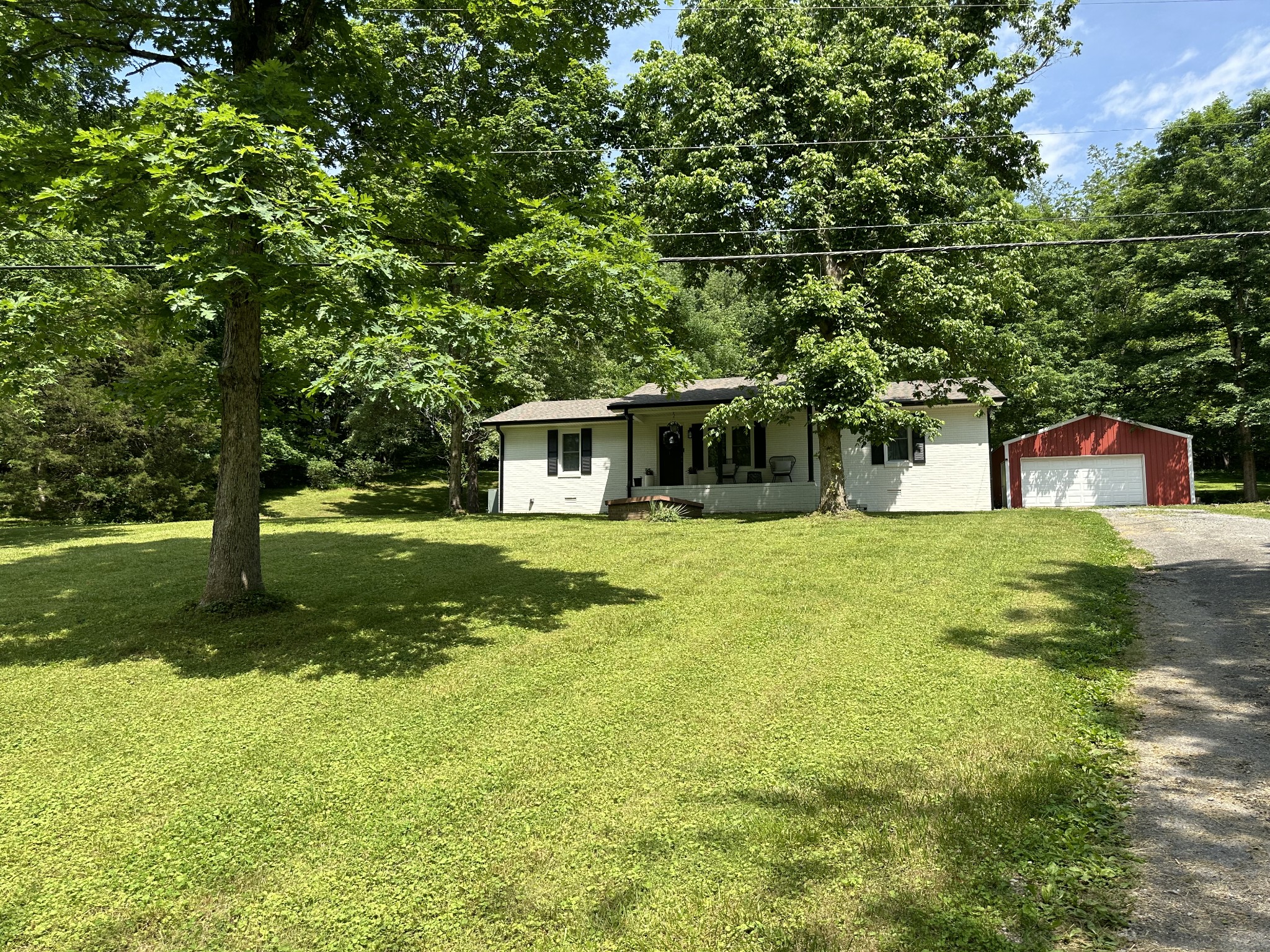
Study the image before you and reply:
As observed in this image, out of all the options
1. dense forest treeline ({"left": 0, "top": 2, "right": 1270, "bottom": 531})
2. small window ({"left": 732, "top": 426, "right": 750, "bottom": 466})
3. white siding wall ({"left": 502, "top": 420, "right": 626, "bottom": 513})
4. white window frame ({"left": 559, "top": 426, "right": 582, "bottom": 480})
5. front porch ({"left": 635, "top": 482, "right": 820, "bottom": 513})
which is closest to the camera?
dense forest treeline ({"left": 0, "top": 2, "right": 1270, "bottom": 531})

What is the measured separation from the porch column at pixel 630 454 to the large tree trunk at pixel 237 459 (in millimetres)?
14138

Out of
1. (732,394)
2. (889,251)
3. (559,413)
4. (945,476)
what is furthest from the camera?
(559,413)

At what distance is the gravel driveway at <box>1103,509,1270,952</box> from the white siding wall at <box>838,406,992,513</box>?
39.8ft

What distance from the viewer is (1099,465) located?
23047 millimetres

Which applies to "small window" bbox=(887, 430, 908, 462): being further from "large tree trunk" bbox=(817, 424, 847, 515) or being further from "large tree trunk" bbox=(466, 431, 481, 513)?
"large tree trunk" bbox=(466, 431, 481, 513)

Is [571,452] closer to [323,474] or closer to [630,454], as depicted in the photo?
[630,454]

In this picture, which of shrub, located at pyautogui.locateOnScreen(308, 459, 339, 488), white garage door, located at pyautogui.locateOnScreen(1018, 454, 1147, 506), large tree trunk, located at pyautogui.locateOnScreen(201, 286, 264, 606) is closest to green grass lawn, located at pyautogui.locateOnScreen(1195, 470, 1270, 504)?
white garage door, located at pyautogui.locateOnScreen(1018, 454, 1147, 506)

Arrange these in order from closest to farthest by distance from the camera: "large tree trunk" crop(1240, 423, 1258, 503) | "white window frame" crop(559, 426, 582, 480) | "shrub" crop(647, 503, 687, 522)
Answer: "shrub" crop(647, 503, 687, 522) < "large tree trunk" crop(1240, 423, 1258, 503) < "white window frame" crop(559, 426, 582, 480)

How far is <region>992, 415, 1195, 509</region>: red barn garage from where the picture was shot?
73.7 feet

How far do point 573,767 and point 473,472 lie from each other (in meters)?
22.6

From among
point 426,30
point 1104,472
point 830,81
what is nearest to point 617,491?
Result: point 830,81

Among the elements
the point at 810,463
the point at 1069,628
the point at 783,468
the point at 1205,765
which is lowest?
the point at 1205,765

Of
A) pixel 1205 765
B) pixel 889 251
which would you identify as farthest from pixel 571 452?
pixel 1205 765

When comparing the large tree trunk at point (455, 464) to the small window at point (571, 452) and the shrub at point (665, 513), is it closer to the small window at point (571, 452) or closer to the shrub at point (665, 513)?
the small window at point (571, 452)
